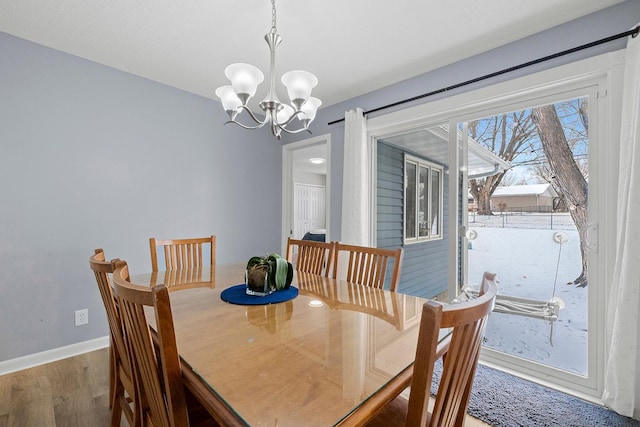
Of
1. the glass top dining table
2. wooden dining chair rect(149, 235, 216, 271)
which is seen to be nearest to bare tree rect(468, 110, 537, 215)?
the glass top dining table

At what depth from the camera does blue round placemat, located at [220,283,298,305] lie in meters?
1.33

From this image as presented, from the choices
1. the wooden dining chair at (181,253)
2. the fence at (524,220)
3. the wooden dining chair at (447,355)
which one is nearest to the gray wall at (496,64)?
the fence at (524,220)

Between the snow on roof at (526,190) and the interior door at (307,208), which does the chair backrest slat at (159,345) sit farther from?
the interior door at (307,208)

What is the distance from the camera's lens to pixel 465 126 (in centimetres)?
240

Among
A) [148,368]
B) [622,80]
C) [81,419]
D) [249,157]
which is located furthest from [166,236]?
[622,80]

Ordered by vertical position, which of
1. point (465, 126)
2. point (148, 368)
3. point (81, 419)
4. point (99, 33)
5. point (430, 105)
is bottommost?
point (81, 419)

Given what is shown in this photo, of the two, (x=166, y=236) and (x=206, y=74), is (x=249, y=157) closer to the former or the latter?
(x=206, y=74)

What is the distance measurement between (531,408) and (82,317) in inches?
133

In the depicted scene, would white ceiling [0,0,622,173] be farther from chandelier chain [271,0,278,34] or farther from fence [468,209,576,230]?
fence [468,209,576,230]

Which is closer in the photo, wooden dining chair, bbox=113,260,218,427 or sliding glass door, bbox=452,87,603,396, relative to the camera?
wooden dining chair, bbox=113,260,218,427

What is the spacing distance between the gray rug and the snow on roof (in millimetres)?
1331

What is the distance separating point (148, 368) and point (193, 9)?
2054 mm

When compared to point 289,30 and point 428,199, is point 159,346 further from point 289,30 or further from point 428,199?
point 428,199

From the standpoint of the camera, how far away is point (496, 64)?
219 cm
